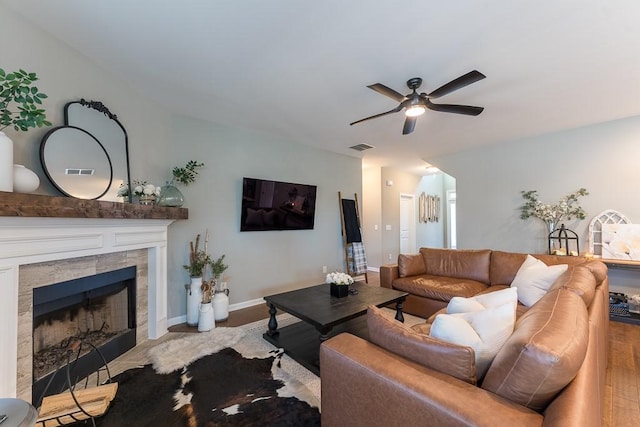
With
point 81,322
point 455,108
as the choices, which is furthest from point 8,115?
point 455,108

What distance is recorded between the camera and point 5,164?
1.47 m

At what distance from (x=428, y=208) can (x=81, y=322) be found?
7779 mm

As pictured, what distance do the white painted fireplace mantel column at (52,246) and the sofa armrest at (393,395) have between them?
72.3 inches

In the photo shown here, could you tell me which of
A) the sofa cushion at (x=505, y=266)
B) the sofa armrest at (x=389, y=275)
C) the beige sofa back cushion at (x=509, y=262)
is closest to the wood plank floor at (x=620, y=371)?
the beige sofa back cushion at (x=509, y=262)

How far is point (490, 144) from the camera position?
4.71m

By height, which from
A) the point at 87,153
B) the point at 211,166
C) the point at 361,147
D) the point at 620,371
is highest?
the point at 361,147

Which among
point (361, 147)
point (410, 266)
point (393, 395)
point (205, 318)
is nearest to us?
point (393, 395)

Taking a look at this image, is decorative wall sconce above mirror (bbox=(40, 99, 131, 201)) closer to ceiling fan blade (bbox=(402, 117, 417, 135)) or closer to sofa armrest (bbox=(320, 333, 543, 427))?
sofa armrest (bbox=(320, 333, 543, 427))

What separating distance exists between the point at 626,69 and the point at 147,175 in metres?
4.72

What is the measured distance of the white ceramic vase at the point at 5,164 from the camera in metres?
1.46

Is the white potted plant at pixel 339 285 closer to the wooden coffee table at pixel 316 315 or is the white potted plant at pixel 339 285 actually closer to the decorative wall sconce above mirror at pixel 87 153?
the wooden coffee table at pixel 316 315

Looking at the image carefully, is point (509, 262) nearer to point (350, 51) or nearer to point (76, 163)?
point (350, 51)

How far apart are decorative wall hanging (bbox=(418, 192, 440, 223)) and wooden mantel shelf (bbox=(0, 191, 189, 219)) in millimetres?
6708

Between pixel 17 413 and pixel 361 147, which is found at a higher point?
pixel 361 147
